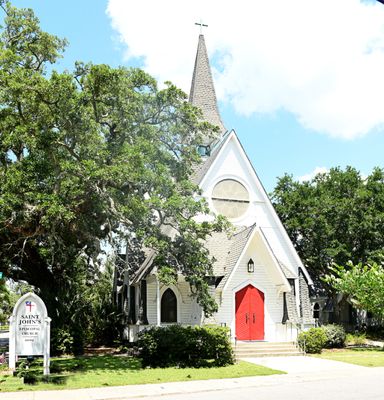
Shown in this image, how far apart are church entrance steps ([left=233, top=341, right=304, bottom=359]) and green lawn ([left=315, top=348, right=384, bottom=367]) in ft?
4.05

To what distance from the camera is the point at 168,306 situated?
23.5 m

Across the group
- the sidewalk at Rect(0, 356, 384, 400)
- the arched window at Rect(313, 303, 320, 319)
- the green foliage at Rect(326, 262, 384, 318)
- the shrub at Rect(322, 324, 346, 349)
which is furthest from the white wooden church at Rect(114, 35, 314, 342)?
the arched window at Rect(313, 303, 320, 319)

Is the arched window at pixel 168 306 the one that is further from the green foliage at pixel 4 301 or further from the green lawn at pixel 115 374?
Result: the green foliage at pixel 4 301

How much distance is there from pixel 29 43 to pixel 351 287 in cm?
1860

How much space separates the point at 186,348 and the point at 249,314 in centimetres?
627

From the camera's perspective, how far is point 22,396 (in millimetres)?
12023

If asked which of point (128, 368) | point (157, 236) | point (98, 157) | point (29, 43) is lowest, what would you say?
point (128, 368)

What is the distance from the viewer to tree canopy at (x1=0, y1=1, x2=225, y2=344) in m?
15.4

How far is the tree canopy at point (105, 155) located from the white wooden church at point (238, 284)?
14.7 ft

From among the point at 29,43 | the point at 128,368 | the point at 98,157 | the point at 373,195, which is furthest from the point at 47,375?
the point at 373,195

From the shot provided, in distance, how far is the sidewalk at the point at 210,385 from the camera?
12.1 meters

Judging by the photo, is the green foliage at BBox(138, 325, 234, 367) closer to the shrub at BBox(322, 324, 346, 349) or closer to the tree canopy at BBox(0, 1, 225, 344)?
the tree canopy at BBox(0, 1, 225, 344)

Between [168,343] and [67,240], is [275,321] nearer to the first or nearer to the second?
[168,343]

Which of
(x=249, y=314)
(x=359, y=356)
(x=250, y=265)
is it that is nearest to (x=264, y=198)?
(x=250, y=265)
